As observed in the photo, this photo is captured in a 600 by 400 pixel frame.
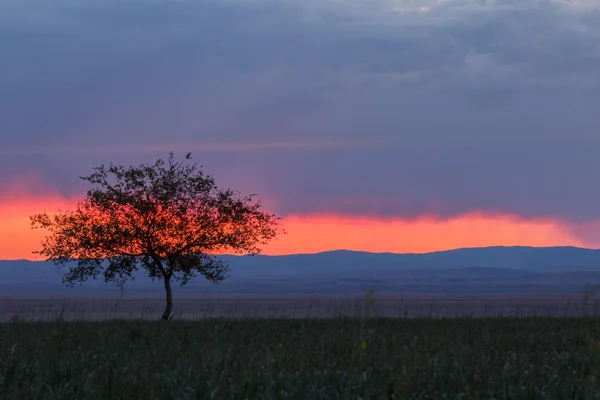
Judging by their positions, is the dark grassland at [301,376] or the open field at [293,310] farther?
the open field at [293,310]

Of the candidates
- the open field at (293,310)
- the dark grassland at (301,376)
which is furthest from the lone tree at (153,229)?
the dark grassland at (301,376)

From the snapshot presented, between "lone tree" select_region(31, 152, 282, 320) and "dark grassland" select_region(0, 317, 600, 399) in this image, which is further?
"lone tree" select_region(31, 152, 282, 320)

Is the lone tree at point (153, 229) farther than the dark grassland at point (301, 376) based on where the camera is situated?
Yes

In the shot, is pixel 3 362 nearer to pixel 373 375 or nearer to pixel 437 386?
pixel 373 375

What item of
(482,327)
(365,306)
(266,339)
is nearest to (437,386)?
(365,306)

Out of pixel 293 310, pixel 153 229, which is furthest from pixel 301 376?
pixel 293 310

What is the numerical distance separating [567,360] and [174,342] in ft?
26.5

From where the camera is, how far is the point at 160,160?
43719mm

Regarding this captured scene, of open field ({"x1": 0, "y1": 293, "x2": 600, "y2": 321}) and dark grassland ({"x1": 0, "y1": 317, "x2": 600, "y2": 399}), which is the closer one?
dark grassland ({"x1": 0, "y1": 317, "x2": 600, "y2": 399})

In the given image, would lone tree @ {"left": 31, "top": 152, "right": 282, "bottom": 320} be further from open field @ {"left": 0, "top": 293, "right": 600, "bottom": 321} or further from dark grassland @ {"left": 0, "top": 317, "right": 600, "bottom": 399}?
dark grassland @ {"left": 0, "top": 317, "right": 600, "bottom": 399}

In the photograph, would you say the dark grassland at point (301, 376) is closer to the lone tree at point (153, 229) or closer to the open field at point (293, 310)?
the open field at point (293, 310)

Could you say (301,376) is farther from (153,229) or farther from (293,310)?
(293,310)

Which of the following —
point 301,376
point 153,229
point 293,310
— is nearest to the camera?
point 301,376

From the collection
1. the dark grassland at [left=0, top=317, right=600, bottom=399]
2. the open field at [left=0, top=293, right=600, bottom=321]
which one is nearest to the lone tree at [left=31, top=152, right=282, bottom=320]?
the open field at [left=0, top=293, right=600, bottom=321]
